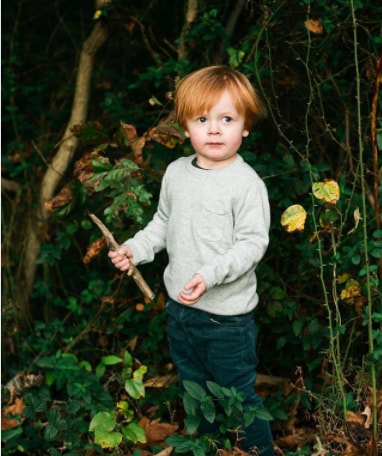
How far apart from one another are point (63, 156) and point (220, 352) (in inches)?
59.5

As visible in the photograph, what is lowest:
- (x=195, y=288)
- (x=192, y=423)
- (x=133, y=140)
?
(x=192, y=423)

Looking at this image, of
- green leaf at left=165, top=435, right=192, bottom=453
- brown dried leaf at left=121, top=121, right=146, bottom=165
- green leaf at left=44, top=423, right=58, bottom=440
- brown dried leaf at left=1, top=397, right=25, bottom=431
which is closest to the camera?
green leaf at left=165, top=435, right=192, bottom=453

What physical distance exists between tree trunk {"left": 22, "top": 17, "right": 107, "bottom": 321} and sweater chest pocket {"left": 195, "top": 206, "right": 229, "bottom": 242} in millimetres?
1260

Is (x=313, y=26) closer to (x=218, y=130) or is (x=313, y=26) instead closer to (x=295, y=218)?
(x=218, y=130)

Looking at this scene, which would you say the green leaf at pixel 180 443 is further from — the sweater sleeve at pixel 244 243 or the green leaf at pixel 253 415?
the sweater sleeve at pixel 244 243

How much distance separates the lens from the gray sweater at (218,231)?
2.53 metres

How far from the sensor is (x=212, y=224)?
8.44ft

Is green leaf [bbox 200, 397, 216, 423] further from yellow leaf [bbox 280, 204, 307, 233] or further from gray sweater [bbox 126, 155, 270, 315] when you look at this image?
yellow leaf [bbox 280, 204, 307, 233]

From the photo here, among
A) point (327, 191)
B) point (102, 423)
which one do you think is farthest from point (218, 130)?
point (102, 423)

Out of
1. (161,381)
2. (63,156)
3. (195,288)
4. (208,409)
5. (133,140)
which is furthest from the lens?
(63,156)

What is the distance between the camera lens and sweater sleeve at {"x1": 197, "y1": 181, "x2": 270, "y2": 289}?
2424mm

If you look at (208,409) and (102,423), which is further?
(102,423)

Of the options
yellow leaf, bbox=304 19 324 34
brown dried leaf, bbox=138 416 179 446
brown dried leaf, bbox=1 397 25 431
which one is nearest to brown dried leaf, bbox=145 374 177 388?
brown dried leaf, bbox=138 416 179 446

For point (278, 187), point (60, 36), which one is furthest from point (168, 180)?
point (60, 36)
